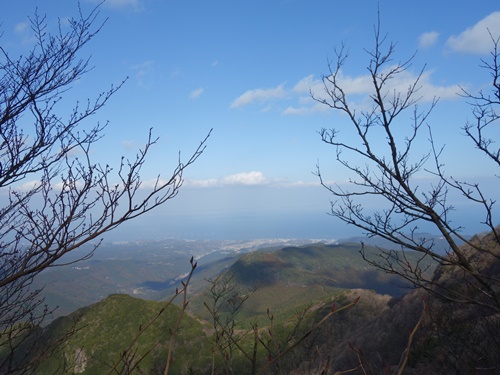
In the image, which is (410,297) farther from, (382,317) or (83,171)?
(83,171)

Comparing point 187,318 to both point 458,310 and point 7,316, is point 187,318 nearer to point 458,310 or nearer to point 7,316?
point 458,310

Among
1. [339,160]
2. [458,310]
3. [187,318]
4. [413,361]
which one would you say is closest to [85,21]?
[339,160]

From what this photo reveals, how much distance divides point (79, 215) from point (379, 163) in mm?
4965

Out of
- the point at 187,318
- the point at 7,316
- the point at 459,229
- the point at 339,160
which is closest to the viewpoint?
the point at 459,229

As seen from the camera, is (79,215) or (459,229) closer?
(79,215)

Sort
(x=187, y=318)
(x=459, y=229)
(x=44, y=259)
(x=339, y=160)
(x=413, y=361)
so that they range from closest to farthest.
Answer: (x=44, y=259) → (x=459, y=229) → (x=339, y=160) → (x=413, y=361) → (x=187, y=318)

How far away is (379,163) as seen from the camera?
5.94 m

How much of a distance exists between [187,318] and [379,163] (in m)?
108

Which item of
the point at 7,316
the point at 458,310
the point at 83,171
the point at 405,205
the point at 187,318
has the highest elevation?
the point at 83,171

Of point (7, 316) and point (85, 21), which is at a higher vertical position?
point (85, 21)

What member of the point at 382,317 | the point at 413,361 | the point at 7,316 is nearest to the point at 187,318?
the point at 382,317

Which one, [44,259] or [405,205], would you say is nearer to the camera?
[44,259]

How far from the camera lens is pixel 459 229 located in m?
6.14

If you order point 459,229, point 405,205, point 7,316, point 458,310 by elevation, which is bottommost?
point 458,310
